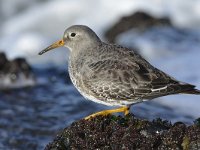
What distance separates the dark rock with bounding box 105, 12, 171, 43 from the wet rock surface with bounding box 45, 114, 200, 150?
32.6 ft

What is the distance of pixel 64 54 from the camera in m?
16.2

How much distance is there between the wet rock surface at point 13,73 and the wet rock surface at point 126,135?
19.4 feet

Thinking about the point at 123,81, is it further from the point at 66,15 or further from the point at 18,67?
the point at 66,15

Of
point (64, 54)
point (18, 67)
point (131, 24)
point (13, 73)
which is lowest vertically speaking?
point (13, 73)

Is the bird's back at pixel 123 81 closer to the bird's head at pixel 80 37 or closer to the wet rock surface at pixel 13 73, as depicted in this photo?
the bird's head at pixel 80 37

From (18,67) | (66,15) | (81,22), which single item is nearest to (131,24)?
(81,22)

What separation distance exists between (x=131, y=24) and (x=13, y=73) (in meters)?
5.23

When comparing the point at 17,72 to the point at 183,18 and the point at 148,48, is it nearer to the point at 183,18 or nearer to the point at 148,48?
the point at 148,48

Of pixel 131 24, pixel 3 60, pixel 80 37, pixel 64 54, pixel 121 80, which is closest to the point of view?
pixel 121 80

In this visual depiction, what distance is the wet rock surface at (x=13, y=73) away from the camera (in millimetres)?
12688

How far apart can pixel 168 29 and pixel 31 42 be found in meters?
4.14

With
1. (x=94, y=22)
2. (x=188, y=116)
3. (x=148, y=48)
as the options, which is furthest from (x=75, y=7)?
(x=188, y=116)

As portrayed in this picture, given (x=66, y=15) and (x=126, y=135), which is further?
(x=66, y=15)

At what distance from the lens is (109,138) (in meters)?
6.63
